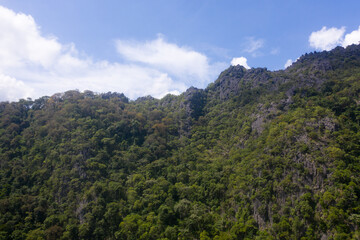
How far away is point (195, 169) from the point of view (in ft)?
186

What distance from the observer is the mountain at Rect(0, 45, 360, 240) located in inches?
1357

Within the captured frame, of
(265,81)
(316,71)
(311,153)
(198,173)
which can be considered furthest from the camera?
(265,81)

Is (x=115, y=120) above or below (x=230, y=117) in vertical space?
above

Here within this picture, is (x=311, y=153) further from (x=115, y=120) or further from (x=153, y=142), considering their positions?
(x=115, y=120)

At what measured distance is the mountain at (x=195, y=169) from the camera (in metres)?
34.5

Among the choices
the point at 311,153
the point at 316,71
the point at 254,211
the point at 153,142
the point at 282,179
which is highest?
the point at 316,71

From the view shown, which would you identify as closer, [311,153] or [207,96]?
[311,153]

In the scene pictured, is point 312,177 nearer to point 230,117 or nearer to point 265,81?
point 230,117

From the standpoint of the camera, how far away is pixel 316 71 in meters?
74.8

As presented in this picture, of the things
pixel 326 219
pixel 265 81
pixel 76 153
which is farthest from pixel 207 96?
pixel 326 219

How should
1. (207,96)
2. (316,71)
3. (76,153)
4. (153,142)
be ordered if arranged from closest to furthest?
(76,153) < (153,142) < (316,71) < (207,96)

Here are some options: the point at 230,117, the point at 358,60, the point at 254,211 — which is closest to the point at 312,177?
the point at 254,211

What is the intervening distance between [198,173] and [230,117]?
109 feet

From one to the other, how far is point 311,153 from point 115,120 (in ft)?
215
